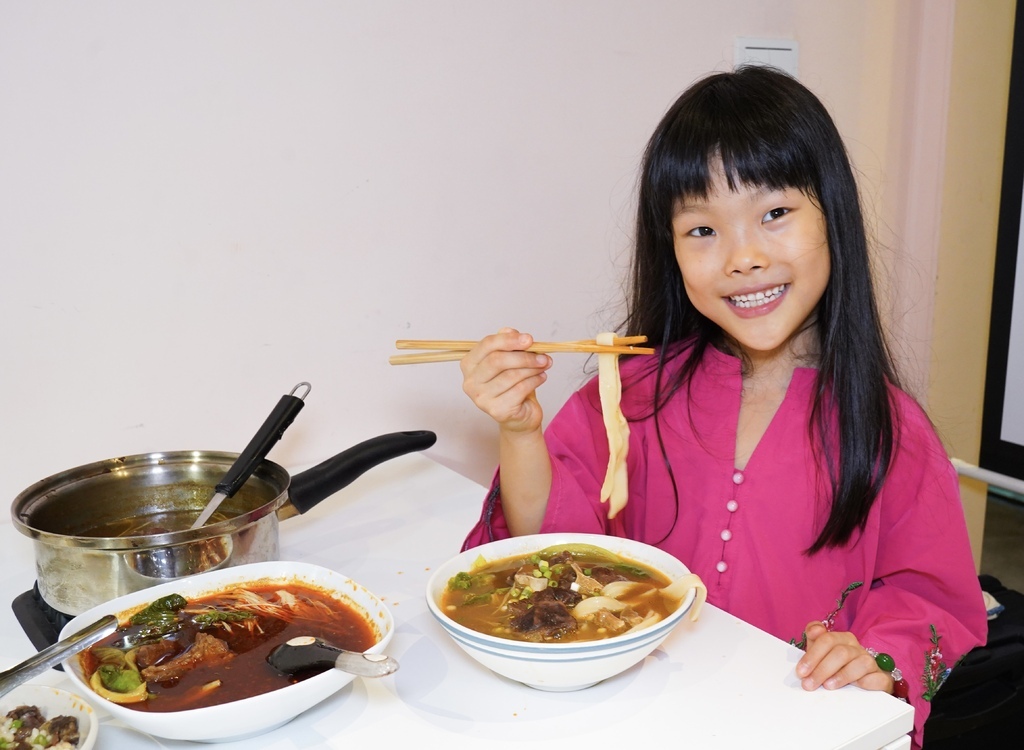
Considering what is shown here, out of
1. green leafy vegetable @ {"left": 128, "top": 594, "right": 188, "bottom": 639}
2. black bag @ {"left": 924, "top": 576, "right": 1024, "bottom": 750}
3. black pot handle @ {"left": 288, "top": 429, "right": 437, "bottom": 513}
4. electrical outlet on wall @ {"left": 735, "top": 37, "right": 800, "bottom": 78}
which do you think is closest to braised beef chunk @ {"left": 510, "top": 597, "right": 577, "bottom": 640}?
green leafy vegetable @ {"left": 128, "top": 594, "right": 188, "bottom": 639}

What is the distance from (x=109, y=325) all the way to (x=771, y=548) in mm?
1075

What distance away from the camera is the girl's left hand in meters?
0.87

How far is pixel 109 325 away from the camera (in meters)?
1.43

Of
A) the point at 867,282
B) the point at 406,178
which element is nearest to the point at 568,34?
the point at 406,178

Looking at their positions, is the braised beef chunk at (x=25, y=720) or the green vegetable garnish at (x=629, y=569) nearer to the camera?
the braised beef chunk at (x=25, y=720)

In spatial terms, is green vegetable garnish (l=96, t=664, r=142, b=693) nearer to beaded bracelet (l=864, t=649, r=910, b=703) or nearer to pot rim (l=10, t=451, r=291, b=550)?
pot rim (l=10, t=451, r=291, b=550)

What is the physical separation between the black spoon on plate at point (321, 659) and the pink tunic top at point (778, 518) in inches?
17.1

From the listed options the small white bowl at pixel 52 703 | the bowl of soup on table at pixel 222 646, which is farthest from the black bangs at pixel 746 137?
the small white bowl at pixel 52 703

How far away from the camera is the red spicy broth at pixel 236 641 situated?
81cm

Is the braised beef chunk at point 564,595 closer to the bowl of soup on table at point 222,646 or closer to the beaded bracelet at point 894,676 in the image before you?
the bowl of soup on table at point 222,646

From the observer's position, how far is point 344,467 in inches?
51.4

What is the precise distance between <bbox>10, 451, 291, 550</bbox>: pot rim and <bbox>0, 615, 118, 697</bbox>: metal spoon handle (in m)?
0.13

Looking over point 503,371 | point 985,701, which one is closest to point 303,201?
point 503,371

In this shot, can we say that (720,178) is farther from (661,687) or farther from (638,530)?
(661,687)
